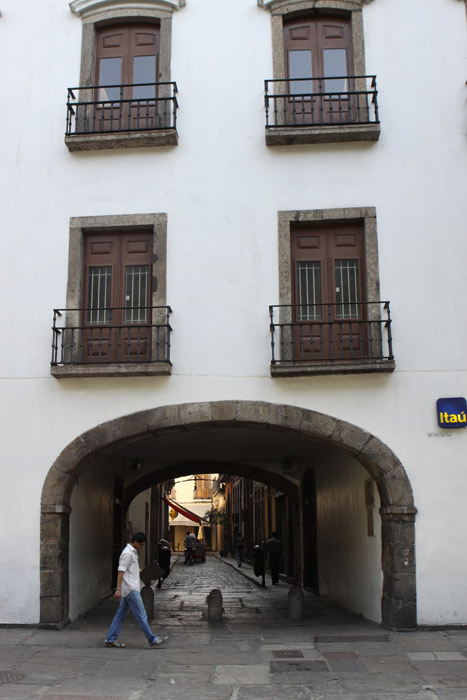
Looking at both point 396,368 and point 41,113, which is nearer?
point 396,368

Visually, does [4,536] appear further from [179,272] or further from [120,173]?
[120,173]

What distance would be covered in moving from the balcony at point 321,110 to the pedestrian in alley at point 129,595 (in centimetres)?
582

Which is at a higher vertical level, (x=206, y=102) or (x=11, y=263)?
(x=206, y=102)

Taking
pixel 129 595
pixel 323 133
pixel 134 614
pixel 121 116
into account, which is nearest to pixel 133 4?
pixel 121 116

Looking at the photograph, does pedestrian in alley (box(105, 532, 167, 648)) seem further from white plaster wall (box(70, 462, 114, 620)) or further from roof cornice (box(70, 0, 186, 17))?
roof cornice (box(70, 0, 186, 17))

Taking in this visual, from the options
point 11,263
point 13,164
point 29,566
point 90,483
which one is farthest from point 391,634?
point 13,164

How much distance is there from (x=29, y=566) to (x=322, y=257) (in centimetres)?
Answer: 571

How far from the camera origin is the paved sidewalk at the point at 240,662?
6.63 metres

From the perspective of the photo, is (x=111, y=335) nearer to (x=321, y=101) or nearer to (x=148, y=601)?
(x=148, y=601)

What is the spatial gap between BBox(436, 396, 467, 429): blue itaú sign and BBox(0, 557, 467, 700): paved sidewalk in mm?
2549

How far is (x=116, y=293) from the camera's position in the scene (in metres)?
10.4

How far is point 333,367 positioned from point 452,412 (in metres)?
1.66

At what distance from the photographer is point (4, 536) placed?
970 cm

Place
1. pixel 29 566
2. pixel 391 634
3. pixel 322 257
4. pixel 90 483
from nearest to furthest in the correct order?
1. pixel 391 634
2. pixel 29 566
3. pixel 322 257
4. pixel 90 483
